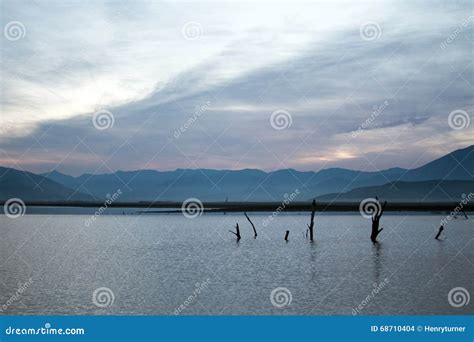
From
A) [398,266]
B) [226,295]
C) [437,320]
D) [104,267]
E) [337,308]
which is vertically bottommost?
[437,320]

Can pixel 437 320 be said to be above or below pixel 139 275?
below

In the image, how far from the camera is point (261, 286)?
3350cm

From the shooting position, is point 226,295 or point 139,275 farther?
point 139,275

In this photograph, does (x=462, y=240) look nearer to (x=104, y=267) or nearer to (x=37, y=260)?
(x=104, y=267)

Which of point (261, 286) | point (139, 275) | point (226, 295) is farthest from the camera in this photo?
point (139, 275)

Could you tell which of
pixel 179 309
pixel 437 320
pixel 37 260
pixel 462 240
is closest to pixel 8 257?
pixel 37 260

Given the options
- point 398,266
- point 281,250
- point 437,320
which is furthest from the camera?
point 281,250

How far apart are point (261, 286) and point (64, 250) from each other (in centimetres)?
3320

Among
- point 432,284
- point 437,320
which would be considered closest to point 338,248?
point 432,284

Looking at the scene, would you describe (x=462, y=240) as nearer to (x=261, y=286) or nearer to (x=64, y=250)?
(x=261, y=286)

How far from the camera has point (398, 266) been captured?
1699 inches

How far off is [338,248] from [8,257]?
34.9 metres

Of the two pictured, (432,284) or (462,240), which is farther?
(462,240)

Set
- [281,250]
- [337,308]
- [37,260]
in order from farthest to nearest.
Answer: [281,250], [37,260], [337,308]
